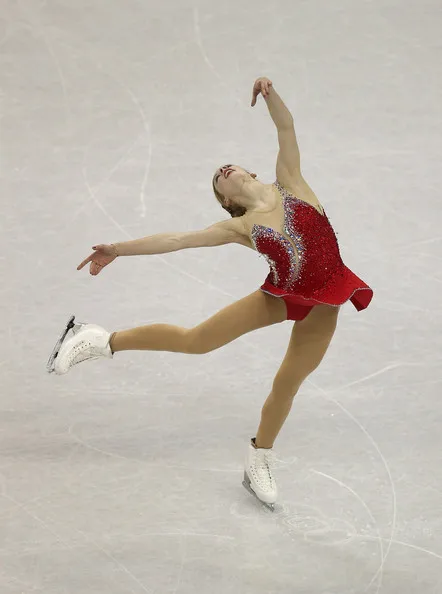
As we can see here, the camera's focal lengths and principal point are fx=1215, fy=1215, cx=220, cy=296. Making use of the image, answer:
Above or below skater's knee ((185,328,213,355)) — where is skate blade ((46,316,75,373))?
below

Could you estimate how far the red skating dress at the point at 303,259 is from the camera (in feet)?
14.7

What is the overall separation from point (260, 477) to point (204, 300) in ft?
4.44

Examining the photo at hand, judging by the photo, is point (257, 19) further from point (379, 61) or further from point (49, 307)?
point (49, 307)

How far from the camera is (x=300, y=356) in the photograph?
4633mm

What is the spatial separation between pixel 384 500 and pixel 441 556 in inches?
15.3

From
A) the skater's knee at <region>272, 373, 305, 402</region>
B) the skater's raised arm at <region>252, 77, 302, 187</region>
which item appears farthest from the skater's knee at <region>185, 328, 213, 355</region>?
the skater's raised arm at <region>252, 77, 302, 187</region>

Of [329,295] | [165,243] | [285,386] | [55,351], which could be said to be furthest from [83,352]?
[329,295]

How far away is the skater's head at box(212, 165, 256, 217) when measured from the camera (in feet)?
14.9

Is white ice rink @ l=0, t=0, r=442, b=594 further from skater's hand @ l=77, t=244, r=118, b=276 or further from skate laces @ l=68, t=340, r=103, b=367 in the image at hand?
skater's hand @ l=77, t=244, r=118, b=276

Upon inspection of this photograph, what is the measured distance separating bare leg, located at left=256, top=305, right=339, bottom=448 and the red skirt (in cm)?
5

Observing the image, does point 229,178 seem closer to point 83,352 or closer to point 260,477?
point 83,352

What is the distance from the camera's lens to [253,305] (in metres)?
4.61

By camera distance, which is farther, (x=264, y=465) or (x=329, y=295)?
(x=264, y=465)

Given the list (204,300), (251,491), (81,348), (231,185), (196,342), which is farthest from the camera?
(204,300)
